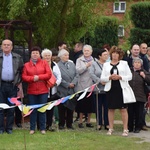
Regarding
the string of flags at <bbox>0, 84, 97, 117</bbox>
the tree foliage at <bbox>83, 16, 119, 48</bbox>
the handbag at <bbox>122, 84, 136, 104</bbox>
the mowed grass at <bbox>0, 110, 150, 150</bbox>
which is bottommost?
the mowed grass at <bbox>0, 110, 150, 150</bbox>

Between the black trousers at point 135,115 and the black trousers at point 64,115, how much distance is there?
54.7 inches

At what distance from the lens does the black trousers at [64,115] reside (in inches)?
464

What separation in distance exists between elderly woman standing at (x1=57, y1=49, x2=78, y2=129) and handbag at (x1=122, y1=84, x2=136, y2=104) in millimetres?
1263

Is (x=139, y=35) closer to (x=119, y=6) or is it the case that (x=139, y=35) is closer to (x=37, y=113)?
(x=119, y=6)

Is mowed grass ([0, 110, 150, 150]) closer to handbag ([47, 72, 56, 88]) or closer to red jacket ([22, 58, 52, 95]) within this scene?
red jacket ([22, 58, 52, 95])

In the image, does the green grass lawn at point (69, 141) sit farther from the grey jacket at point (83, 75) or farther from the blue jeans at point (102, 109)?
the grey jacket at point (83, 75)

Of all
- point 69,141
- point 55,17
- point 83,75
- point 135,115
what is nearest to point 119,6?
point 55,17

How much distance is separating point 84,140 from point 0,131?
1930 mm

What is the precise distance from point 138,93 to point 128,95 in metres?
0.54

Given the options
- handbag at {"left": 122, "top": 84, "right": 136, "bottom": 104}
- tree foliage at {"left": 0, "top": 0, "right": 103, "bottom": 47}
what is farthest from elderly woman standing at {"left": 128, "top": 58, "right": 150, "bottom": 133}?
tree foliage at {"left": 0, "top": 0, "right": 103, "bottom": 47}

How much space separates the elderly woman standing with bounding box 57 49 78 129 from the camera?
11586 mm

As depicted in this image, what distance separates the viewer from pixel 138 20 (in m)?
31.0

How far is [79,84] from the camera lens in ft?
39.1

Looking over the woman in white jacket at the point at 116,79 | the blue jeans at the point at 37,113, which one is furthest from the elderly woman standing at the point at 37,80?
the woman in white jacket at the point at 116,79
